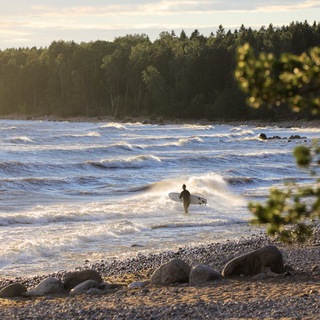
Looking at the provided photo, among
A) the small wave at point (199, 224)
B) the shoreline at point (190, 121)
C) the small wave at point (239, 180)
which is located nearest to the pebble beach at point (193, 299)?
the small wave at point (199, 224)

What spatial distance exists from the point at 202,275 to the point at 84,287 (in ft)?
6.39

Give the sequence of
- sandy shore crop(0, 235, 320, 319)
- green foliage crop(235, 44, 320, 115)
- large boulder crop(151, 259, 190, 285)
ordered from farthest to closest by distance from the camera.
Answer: large boulder crop(151, 259, 190, 285)
sandy shore crop(0, 235, 320, 319)
green foliage crop(235, 44, 320, 115)

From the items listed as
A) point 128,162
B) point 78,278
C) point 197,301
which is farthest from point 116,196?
point 197,301

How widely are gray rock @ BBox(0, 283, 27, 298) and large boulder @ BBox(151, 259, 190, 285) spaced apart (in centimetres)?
216

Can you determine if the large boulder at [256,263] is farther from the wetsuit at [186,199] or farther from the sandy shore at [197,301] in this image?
the wetsuit at [186,199]

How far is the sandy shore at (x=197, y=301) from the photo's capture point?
33.9ft

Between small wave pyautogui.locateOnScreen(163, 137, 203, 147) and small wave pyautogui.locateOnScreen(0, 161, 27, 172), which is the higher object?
small wave pyautogui.locateOnScreen(163, 137, 203, 147)

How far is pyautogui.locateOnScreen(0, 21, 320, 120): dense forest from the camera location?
11269 centimetres

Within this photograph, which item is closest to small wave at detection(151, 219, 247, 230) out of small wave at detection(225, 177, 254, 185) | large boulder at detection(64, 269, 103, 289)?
large boulder at detection(64, 269, 103, 289)

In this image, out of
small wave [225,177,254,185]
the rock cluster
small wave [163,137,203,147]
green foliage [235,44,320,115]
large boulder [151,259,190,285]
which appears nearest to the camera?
green foliage [235,44,320,115]

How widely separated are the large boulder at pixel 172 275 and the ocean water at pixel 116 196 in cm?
330

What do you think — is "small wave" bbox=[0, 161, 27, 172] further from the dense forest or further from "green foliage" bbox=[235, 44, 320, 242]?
the dense forest

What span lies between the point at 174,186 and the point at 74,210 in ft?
29.7

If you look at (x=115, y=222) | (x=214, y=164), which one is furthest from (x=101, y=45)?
(x=115, y=222)
